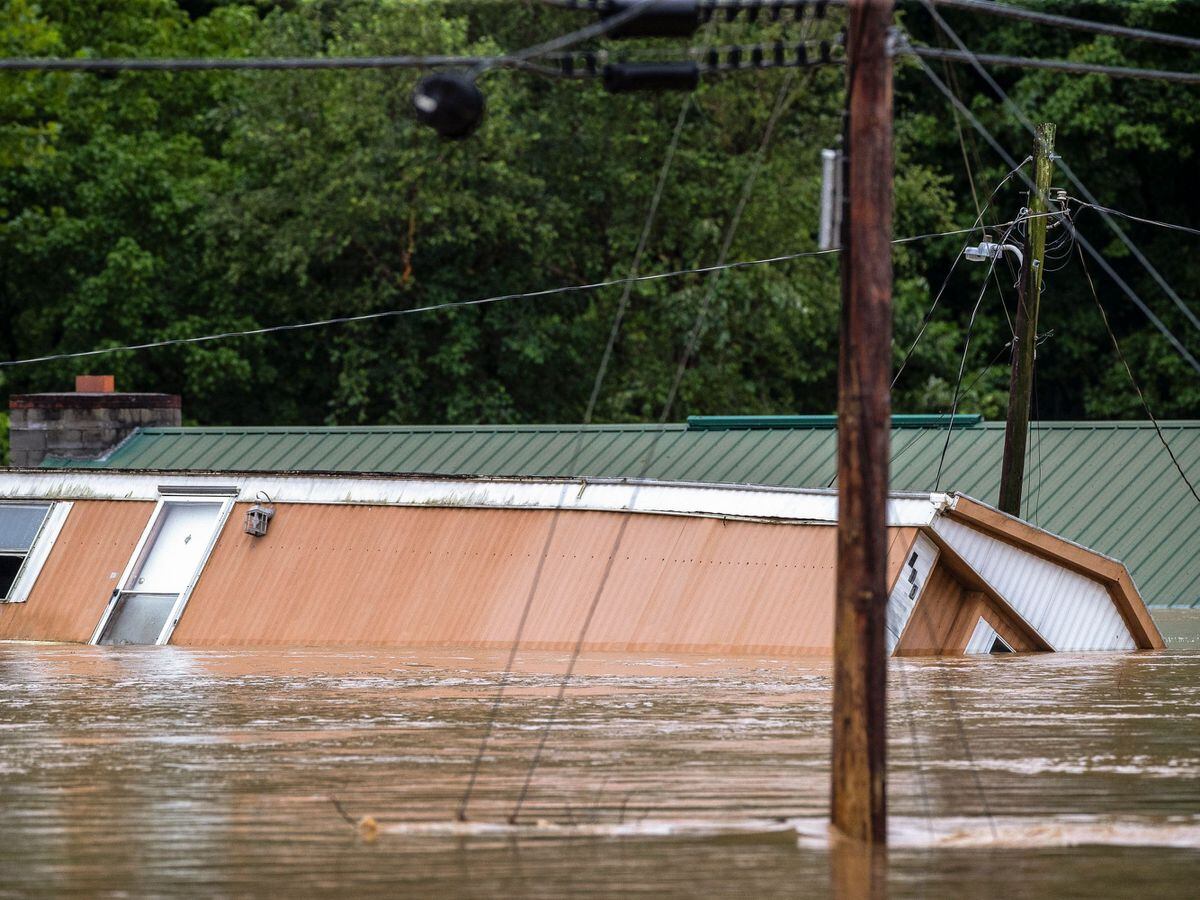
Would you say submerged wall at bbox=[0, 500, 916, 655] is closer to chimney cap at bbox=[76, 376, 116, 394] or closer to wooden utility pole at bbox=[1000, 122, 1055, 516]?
wooden utility pole at bbox=[1000, 122, 1055, 516]

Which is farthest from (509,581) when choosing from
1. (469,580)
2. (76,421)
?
(76,421)

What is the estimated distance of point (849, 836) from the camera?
30.6 ft

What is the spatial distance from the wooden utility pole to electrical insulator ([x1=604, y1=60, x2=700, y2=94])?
11703 millimetres

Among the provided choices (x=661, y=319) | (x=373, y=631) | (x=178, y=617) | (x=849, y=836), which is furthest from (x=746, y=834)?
(x=661, y=319)

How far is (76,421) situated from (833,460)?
1178cm

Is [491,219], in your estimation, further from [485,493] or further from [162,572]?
[485,493]

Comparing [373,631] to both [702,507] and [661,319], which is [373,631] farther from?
[661,319]

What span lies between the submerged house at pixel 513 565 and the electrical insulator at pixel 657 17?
7410 mm

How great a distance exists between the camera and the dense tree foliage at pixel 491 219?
37.8m

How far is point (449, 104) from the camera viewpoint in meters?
11.6

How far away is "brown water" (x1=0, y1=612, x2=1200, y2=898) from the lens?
8.76 meters

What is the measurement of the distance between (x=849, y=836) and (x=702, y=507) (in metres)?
10.1

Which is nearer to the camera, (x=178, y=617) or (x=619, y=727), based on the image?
(x=619, y=727)

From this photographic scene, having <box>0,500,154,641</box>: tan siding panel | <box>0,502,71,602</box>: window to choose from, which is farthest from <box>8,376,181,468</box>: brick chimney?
<box>0,500,154,641</box>: tan siding panel
